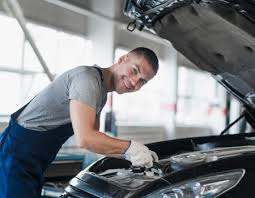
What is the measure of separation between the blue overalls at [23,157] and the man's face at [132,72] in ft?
1.14

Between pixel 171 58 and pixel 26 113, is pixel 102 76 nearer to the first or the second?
pixel 26 113

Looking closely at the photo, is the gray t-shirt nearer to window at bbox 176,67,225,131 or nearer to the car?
the car

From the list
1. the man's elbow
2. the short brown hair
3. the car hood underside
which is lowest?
the man's elbow

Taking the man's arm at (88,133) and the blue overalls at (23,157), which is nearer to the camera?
the man's arm at (88,133)

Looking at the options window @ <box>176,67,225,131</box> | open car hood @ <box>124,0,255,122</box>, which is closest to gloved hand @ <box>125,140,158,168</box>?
open car hood @ <box>124,0,255,122</box>

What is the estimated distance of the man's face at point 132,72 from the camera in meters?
1.84

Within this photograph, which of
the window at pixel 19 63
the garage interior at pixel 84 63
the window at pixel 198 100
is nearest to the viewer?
the garage interior at pixel 84 63

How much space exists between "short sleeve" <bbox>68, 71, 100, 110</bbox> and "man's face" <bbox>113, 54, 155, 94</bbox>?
0.50 feet

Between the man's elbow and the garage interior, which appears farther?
the garage interior

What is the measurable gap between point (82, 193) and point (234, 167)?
0.70 meters

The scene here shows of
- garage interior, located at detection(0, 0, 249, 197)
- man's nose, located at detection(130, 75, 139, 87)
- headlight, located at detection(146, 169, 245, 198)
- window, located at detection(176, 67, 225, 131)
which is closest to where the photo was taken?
headlight, located at detection(146, 169, 245, 198)

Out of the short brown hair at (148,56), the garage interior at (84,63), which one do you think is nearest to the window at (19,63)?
the garage interior at (84,63)

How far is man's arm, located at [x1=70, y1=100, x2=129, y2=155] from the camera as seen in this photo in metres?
1.64

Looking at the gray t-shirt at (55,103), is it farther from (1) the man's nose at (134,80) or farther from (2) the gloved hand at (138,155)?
(2) the gloved hand at (138,155)
